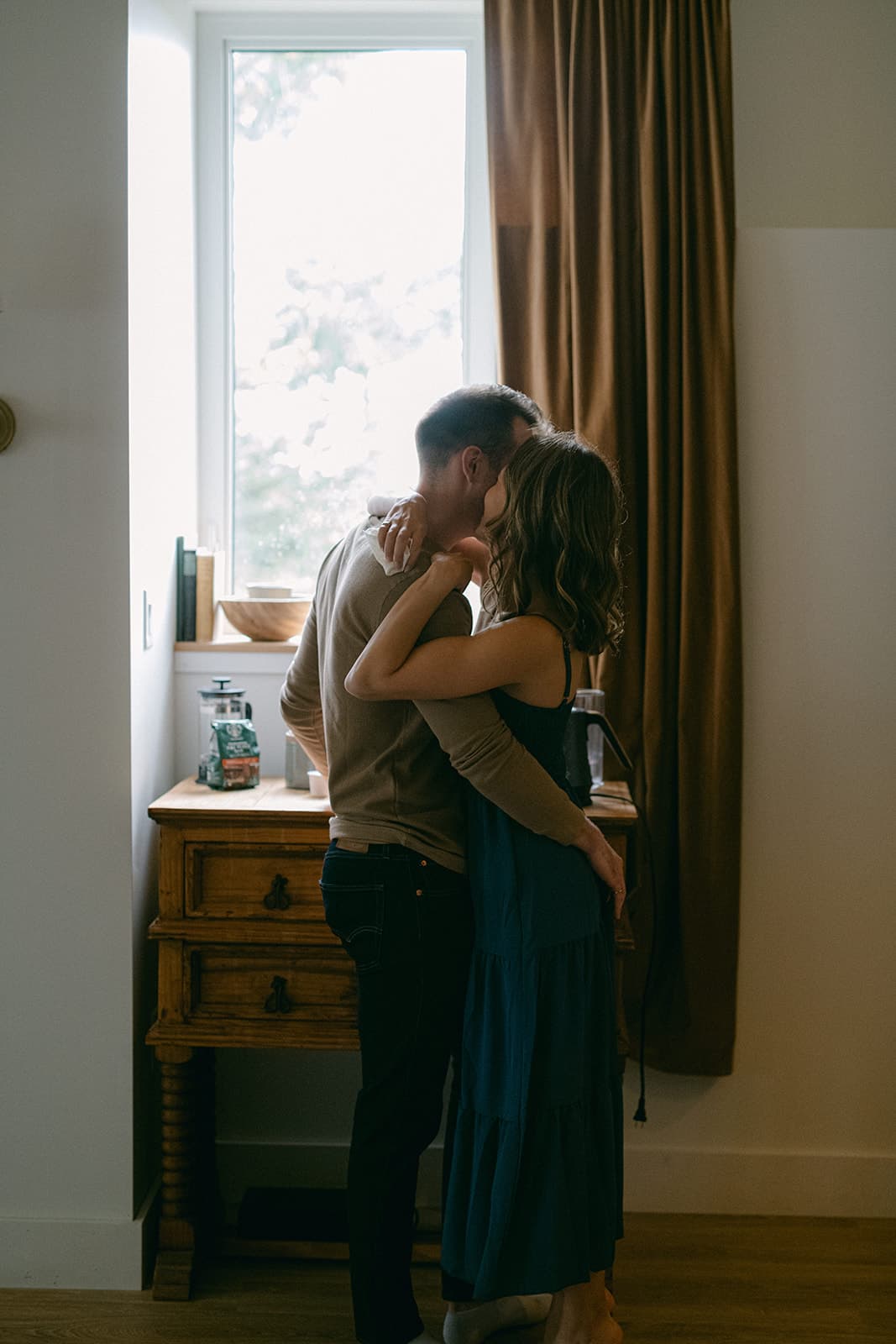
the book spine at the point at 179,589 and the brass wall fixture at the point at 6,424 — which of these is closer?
the brass wall fixture at the point at 6,424

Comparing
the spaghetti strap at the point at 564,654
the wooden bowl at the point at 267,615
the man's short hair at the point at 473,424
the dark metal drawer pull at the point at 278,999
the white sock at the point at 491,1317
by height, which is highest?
the man's short hair at the point at 473,424

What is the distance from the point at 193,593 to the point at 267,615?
0.18m

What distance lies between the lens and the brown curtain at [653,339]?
231cm

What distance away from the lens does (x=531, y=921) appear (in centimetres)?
170

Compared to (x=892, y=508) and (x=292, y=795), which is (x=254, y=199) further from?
(x=892, y=508)

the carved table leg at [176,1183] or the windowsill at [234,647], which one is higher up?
the windowsill at [234,647]

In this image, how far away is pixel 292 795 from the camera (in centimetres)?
226

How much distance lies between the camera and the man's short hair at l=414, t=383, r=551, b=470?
68.8 inches

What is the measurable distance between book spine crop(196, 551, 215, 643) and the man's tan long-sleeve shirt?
2.57 feet

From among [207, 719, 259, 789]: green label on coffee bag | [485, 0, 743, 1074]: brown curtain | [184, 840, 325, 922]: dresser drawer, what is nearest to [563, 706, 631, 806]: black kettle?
[485, 0, 743, 1074]: brown curtain

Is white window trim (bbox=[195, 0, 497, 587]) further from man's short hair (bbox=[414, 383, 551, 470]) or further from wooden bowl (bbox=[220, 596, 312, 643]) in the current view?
man's short hair (bbox=[414, 383, 551, 470])

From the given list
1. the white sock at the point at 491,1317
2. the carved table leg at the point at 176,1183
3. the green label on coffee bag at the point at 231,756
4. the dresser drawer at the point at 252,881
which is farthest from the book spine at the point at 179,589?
the white sock at the point at 491,1317

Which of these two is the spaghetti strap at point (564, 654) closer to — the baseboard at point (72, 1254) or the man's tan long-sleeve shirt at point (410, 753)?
the man's tan long-sleeve shirt at point (410, 753)

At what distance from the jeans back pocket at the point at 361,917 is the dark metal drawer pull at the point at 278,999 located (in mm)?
432
